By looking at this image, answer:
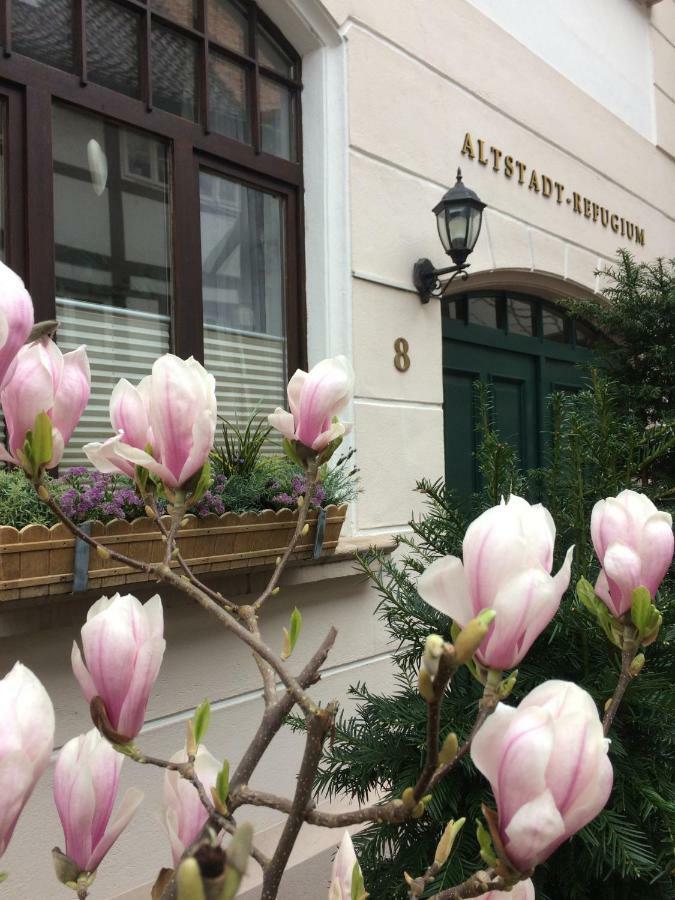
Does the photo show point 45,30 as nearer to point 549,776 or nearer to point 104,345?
point 104,345

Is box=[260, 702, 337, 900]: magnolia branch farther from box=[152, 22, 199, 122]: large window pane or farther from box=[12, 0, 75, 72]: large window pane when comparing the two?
box=[152, 22, 199, 122]: large window pane

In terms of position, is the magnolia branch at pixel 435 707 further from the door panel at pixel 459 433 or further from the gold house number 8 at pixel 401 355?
the door panel at pixel 459 433

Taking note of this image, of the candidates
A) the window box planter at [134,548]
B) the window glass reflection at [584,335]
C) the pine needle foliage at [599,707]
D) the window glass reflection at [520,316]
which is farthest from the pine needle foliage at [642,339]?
the window glass reflection at [584,335]

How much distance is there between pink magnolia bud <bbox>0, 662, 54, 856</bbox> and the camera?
489 mm

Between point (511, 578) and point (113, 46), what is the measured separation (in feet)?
9.90

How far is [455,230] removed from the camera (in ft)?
12.3

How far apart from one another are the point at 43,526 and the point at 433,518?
1242mm

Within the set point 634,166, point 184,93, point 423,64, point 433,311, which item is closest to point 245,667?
point 433,311

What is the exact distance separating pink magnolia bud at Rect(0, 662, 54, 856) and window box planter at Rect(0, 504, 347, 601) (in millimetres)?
1274

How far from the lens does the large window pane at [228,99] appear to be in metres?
3.27

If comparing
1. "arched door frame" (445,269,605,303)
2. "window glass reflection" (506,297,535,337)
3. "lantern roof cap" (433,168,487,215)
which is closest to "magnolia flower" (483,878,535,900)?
"lantern roof cap" (433,168,487,215)

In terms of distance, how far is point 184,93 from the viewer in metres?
3.16

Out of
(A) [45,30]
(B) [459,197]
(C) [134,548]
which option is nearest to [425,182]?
(B) [459,197]

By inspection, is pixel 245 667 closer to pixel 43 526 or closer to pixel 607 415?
pixel 43 526
